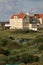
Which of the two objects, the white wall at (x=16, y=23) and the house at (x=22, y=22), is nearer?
the house at (x=22, y=22)

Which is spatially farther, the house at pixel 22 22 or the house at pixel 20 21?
the house at pixel 22 22

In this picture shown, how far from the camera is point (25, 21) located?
345 ft

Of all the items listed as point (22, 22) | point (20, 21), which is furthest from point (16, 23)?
point (22, 22)

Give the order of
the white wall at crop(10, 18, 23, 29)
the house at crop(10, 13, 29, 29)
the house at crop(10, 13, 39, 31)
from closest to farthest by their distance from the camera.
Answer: the house at crop(10, 13, 29, 29)
the house at crop(10, 13, 39, 31)
the white wall at crop(10, 18, 23, 29)

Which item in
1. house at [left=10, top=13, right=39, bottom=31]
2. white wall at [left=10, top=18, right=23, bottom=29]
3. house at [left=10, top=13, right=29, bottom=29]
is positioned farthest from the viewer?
white wall at [left=10, top=18, right=23, bottom=29]

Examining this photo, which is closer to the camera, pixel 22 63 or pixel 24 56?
pixel 22 63

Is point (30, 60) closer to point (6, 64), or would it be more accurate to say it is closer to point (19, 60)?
point (19, 60)

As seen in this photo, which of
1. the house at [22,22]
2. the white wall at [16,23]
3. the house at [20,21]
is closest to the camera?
the house at [20,21]

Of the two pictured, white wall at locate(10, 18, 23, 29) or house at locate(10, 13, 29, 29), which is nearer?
house at locate(10, 13, 29, 29)

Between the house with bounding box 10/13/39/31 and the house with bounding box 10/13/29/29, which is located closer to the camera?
the house with bounding box 10/13/29/29

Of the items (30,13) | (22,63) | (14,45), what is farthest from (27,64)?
(30,13)

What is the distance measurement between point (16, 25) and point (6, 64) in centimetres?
8093

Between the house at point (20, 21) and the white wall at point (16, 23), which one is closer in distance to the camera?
the house at point (20, 21)

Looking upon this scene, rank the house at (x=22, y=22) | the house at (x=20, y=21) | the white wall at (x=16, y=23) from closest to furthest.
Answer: the house at (x=20, y=21) < the house at (x=22, y=22) < the white wall at (x=16, y=23)
